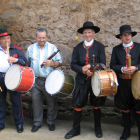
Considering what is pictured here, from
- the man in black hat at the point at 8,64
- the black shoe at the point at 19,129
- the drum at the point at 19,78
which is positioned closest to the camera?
the drum at the point at 19,78

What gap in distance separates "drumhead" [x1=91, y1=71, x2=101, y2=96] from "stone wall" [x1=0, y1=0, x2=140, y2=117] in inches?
46.3

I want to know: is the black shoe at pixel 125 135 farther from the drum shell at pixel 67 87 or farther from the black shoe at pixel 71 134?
the drum shell at pixel 67 87

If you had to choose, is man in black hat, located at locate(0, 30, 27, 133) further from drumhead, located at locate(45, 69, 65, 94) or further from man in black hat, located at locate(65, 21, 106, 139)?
man in black hat, located at locate(65, 21, 106, 139)

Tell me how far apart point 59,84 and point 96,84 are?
1.93 ft

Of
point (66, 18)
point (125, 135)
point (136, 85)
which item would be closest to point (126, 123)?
point (125, 135)

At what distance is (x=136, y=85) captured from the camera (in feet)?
9.80

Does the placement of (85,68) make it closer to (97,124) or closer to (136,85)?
(136,85)

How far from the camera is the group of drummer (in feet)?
10.5

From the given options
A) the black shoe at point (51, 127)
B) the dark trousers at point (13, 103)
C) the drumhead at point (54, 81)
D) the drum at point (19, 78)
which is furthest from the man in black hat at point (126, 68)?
the dark trousers at point (13, 103)

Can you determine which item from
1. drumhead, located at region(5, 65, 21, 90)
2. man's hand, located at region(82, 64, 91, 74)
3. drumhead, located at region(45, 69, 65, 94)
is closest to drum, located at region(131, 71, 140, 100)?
man's hand, located at region(82, 64, 91, 74)

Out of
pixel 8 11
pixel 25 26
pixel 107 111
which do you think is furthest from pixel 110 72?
pixel 8 11

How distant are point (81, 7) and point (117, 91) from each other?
187 cm

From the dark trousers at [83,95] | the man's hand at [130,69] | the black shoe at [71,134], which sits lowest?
the black shoe at [71,134]

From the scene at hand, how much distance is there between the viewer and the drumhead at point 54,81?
3394 millimetres
